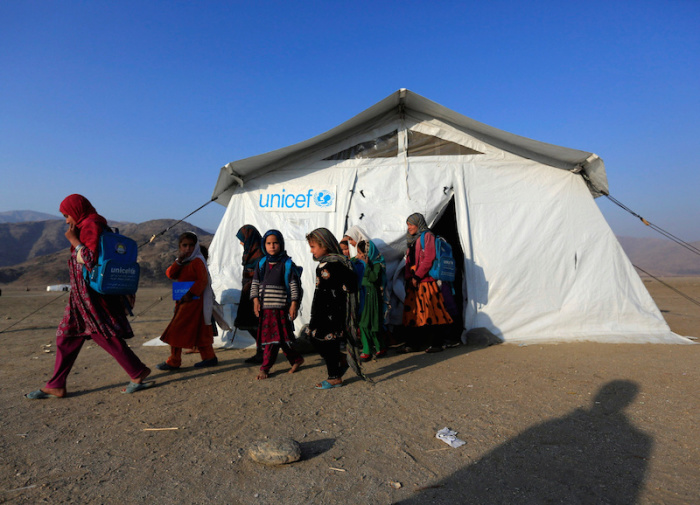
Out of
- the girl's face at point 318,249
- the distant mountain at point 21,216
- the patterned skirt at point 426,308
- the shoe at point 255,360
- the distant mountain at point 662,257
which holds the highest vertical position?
the distant mountain at point 21,216

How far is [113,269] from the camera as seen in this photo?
11.3ft

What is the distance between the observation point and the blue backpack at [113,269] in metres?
3.42

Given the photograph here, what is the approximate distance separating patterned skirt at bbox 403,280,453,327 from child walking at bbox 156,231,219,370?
7.59 ft

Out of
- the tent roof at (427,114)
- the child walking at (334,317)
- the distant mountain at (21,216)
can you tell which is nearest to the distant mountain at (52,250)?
the tent roof at (427,114)

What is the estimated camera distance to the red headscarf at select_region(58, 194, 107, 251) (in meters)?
3.49

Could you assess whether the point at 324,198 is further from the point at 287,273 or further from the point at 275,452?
the point at 275,452

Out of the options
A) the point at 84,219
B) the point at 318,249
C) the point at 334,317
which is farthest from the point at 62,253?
the point at 334,317

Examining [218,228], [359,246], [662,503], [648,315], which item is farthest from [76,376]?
[648,315]

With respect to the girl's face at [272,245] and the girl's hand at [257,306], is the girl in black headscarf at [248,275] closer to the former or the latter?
the girl's hand at [257,306]

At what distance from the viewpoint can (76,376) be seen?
4352 mm

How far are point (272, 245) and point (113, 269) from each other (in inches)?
53.2

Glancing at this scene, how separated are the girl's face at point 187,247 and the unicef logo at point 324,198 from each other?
213 centimetres

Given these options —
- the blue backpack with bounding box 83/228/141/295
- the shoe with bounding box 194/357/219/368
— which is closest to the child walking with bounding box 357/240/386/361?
the shoe with bounding box 194/357/219/368

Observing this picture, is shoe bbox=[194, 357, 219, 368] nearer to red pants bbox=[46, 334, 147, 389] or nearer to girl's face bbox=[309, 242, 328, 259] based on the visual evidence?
red pants bbox=[46, 334, 147, 389]
